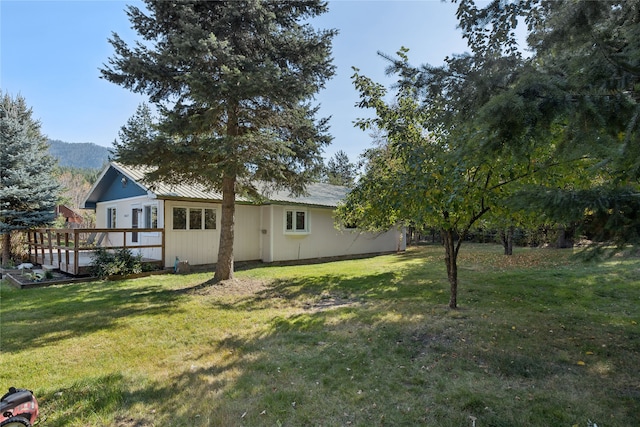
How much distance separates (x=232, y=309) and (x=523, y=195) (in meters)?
5.44

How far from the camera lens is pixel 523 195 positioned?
300 centimetres

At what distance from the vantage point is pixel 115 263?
9.80 metres

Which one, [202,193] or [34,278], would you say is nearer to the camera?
[34,278]

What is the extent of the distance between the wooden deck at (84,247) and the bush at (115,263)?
0.24 metres

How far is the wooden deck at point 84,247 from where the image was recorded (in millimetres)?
9539

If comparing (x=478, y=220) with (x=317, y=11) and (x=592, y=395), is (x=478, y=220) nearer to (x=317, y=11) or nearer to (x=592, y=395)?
(x=592, y=395)

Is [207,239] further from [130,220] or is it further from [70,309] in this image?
[70,309]

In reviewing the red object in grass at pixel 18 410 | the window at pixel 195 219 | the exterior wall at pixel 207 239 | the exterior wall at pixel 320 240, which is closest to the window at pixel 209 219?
the exterior wall at pixel 207 239

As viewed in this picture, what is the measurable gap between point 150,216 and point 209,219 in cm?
214

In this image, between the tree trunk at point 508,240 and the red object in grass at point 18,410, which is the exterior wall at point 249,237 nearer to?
the tree trunk at point 508,240

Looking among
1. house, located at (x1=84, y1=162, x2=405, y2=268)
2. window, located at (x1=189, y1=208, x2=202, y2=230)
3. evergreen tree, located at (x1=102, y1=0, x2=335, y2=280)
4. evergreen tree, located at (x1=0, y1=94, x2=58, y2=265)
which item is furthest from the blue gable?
evergreen tree, located at (x1=102, y1=0, x2=335, y2=280)

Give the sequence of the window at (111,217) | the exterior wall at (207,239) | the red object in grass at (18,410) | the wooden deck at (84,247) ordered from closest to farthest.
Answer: the red object in grass at (18,410) → the wooden deck at (84,247) → the exterior wall at (207,239) → the window at (111,217)

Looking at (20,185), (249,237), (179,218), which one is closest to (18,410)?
(179,218)

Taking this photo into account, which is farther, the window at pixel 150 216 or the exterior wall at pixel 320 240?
the exterior wall at pixel 320 240
